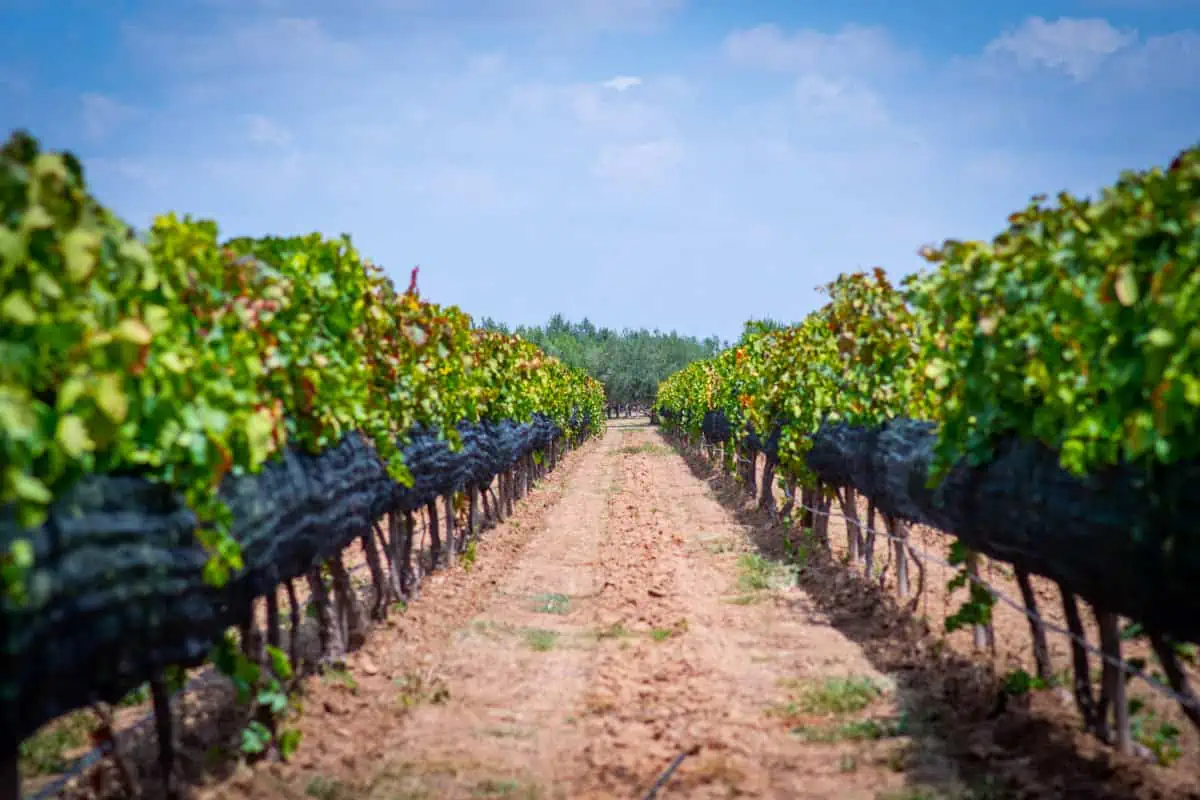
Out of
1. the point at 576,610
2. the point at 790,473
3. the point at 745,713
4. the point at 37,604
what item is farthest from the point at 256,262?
the point at 790,473

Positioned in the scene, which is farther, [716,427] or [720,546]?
[716,427]

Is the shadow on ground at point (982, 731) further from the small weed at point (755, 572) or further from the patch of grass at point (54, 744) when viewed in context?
the patch of grass at point (54, 744)

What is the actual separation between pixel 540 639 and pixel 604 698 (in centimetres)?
212

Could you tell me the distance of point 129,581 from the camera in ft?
12.4

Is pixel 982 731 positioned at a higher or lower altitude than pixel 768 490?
lower

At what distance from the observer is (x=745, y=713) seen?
6750 mm

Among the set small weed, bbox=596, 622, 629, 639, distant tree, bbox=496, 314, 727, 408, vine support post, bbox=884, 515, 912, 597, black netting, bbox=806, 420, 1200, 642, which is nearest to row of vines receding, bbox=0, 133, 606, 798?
small weed, bbox=596, 622, 629, 639

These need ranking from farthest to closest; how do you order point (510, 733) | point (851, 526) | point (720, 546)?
point (720, 546), point (851, 526), point (510, 733)

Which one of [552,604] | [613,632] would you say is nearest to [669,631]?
[613,632]

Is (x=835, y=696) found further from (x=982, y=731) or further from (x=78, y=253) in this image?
(x=78, y=253)

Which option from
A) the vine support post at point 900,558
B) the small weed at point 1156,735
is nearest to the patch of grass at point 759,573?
the vine support post at point 900,558

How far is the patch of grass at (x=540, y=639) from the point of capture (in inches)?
344

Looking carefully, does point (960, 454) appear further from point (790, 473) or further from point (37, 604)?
point (790, 473)

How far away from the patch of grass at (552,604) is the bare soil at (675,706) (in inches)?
1.7
